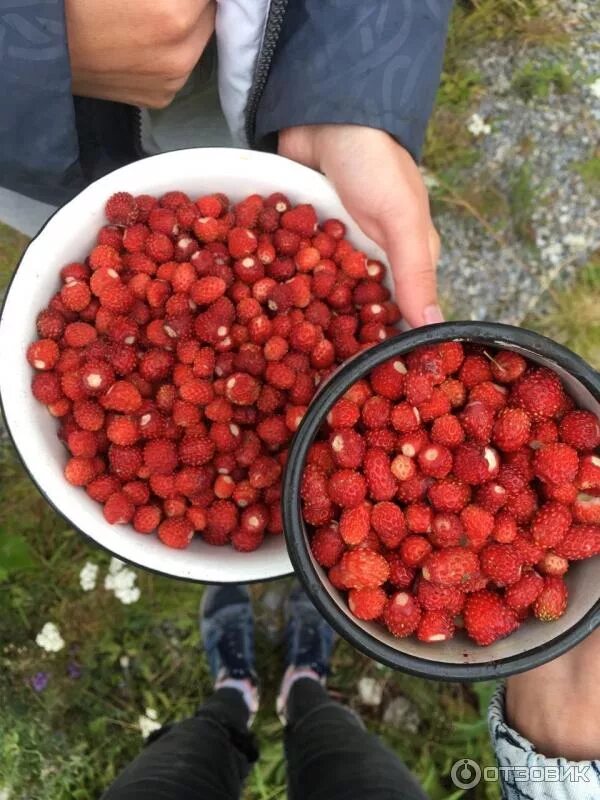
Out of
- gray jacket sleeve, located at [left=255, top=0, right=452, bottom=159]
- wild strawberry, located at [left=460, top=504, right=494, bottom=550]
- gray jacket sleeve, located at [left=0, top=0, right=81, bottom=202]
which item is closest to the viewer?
gray jacket sleeve, located at [left=0, top=0, right=81, bottom=202]

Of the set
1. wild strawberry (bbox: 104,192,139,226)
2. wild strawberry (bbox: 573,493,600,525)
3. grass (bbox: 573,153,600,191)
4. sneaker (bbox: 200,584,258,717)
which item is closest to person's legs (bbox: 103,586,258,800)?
sneaker (bbox: 200,584,258,717)

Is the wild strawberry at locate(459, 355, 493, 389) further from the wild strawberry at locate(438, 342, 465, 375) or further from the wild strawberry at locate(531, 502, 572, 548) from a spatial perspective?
the wild strawberry at locate(531, 502, 572, 548)

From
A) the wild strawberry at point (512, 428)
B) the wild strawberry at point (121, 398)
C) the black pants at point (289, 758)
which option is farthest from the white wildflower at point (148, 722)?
the wild strawberry at point (512, 428)

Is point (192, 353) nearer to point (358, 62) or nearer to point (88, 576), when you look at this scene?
point (358, 62)

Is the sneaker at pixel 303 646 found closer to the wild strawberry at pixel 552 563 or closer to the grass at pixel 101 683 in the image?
the grass at pixel 101 683

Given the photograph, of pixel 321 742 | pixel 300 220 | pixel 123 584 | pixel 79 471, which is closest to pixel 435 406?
pixel 300 220

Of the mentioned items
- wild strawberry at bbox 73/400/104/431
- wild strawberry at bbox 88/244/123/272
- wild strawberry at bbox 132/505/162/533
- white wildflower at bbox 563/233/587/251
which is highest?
wild strawberry at bbox 88/244/123/272
